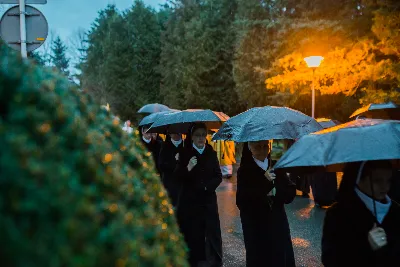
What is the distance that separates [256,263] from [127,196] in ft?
11.5

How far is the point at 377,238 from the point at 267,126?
2032 mm

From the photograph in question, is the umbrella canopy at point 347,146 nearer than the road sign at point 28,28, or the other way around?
the umbrella canopy at point 347,146

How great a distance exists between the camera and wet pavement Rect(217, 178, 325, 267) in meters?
5.96

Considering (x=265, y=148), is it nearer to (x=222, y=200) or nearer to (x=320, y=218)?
(x=320, y=218)

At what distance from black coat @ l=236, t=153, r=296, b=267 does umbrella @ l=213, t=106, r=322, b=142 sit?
0.30 metres

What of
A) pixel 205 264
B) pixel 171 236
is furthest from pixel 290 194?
pixel 171 236

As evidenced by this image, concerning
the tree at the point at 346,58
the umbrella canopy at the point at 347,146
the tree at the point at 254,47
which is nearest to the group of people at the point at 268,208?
the umbrella canopy at the point at 347,146

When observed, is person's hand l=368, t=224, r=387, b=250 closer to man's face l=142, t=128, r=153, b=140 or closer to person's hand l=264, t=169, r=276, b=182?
person's hand l=264, t=169, r=276, b=182

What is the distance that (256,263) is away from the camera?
14.0 feet

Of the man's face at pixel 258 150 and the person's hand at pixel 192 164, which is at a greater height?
the man's face at pixel 258 150

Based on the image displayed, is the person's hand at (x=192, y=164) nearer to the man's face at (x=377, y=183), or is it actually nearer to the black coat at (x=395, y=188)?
the black coat at (x=395, y=188)

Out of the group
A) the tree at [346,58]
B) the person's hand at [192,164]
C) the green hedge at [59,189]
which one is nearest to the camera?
the green hedge at [59,189]

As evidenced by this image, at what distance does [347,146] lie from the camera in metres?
2.62

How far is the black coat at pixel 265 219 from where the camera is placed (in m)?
4.20
